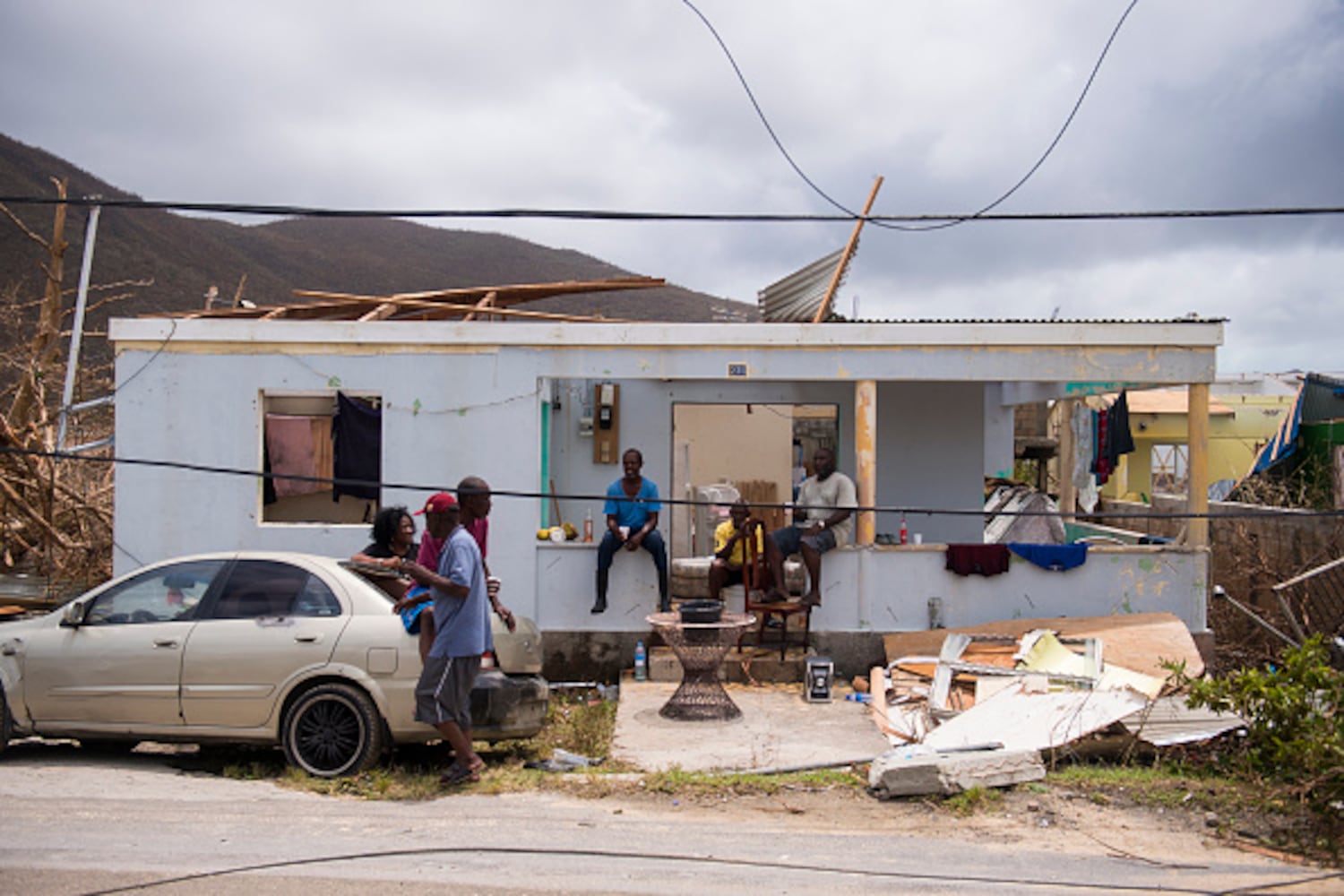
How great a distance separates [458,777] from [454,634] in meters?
0.97

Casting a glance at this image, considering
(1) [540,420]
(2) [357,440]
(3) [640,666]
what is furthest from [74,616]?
(3) [640,666]

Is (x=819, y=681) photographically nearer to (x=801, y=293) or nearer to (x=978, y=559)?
(x=978, y=559)

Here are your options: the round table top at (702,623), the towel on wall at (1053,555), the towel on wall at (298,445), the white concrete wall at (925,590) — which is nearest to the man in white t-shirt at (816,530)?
the white concrete wall at (925,590)

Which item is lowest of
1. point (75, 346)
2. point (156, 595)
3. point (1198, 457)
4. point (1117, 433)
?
point (156, 595)

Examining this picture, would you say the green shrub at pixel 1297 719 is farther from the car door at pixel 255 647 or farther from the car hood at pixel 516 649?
the car door at pixel 255 647

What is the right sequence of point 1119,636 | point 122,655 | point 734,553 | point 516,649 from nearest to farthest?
point 122,655
point 516,649
point 1119,636
point 734,553

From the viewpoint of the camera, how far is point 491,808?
22.2 ft

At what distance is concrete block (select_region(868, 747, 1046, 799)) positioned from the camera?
274 inches

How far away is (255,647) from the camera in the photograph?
24.4ft

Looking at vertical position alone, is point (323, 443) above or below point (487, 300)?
below

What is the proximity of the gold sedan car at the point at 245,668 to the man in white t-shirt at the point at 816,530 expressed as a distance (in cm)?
325

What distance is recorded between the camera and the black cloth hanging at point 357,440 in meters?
11.3

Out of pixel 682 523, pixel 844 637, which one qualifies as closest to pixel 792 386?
pixel 682 523

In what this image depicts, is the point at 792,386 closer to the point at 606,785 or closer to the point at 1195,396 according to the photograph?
the point at 1195,396
